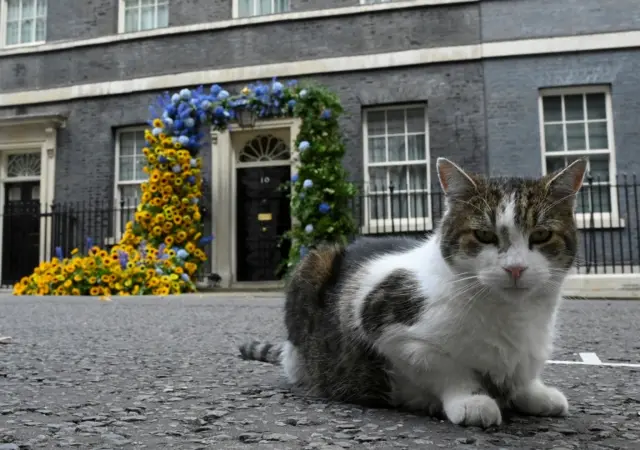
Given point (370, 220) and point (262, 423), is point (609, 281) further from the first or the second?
point (262, 423)

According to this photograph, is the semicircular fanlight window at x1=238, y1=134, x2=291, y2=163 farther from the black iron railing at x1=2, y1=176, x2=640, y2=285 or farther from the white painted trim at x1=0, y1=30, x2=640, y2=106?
the black iron railing at x1=2, y1=176, x2=640, y2=285

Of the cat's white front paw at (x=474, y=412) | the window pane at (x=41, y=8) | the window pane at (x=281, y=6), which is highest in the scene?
the window pane at (x=41, y=8)

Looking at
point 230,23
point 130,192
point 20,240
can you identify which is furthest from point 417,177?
point 20,240

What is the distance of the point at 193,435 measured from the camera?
6.26 feet

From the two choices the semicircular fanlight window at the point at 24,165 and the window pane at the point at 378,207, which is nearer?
the window pane at the point at 378,207

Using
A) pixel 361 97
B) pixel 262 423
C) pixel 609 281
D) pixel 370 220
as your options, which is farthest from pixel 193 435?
pixel 361 97

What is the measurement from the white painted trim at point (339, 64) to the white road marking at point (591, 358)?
10.1m

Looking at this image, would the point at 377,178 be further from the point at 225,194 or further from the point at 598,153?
the point at 598,153

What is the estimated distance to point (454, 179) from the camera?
209 centimetres

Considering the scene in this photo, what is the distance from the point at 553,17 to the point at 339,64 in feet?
14.9

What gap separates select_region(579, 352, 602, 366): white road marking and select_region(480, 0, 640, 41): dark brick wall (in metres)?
10.3

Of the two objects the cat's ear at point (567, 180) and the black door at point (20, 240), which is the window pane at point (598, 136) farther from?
the black door at point (20, 240)

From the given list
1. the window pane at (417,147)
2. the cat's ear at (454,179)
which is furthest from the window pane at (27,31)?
the cat's ear at (454,179)

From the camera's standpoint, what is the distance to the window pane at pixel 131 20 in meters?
15.3
